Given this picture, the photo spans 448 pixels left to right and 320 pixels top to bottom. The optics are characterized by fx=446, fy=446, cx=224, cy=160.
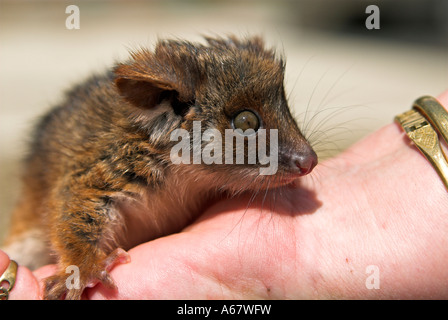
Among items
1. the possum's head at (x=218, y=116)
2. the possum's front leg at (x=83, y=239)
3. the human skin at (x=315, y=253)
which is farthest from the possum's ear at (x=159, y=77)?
the human skin at (x=315, y=253)

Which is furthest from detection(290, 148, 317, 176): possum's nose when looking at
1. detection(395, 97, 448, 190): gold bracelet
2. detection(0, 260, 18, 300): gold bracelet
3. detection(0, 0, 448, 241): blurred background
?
detection(0, 0, 448, 241): blurred background

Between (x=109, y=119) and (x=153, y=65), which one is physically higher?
(x=153, y=65)

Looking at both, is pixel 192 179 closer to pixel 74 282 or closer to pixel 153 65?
pixel 153 65

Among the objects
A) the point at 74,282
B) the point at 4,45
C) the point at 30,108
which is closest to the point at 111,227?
the point at 74,282

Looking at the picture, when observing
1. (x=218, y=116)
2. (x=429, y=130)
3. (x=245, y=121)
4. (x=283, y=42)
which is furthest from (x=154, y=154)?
(x=283, y=42)

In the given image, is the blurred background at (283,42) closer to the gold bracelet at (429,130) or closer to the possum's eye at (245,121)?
the gold bracelet at (429,130)

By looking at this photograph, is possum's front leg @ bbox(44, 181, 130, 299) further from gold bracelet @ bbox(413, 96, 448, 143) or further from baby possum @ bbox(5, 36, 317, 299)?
gold bracelet @ bbox(413, 96, 448, 143)
